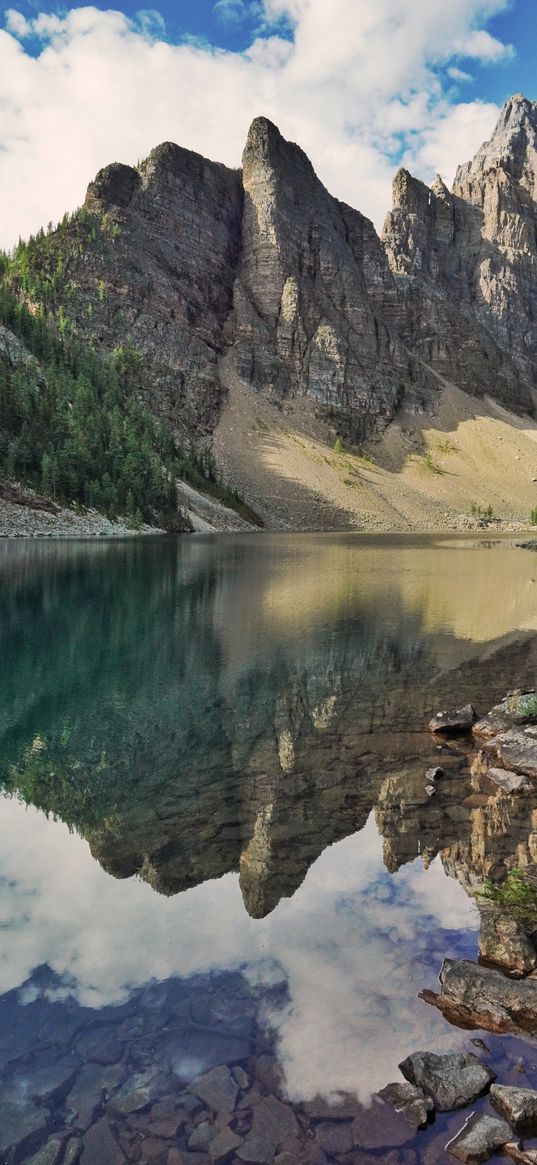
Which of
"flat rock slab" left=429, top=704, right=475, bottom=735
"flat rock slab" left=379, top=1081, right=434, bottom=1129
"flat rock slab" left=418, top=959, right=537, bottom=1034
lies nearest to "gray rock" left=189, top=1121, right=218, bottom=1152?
"flat rock slab" left=379, top=1081, right=434, bottom=1129

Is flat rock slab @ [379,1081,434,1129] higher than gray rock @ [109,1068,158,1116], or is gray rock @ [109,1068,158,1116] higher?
flat rock slab @ [379,1081,434,1129]

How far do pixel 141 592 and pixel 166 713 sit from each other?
23305mm

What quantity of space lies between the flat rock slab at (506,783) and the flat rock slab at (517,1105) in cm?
793

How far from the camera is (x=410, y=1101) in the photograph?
233 inches

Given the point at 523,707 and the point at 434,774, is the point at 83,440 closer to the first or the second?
the point at 523,707

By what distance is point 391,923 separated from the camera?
8766 millimetres

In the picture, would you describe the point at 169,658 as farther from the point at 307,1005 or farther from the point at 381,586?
the point at 381,586

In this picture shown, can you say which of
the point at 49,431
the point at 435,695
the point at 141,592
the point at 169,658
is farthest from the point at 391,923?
the point at 49,431

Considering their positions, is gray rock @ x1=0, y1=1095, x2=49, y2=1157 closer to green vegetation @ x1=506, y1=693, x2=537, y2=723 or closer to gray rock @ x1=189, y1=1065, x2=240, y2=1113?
gray rock @ x1=189, y1=1065, x2=240, y2=1113

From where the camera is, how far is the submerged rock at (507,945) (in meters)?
7.84

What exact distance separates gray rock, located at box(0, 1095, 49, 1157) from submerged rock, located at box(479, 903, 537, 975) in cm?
504

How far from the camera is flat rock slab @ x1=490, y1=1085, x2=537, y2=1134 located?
559 centimetres

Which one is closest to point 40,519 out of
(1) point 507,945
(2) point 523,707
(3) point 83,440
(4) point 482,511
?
(3) point 83,440

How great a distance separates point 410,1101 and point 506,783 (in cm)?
873
